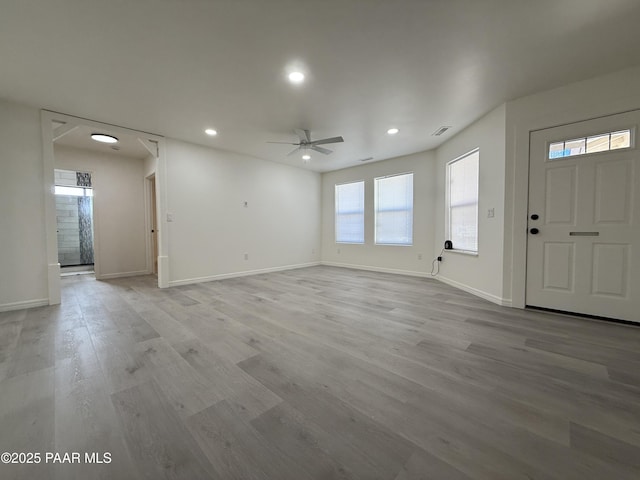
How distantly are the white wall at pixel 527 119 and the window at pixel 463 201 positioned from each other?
680mm

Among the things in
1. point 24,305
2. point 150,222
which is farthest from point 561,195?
point 150,222

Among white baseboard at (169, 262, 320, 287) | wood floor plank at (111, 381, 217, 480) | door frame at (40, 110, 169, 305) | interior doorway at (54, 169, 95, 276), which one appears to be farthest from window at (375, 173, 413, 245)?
interior doorway at (54, 169, 95, 276)

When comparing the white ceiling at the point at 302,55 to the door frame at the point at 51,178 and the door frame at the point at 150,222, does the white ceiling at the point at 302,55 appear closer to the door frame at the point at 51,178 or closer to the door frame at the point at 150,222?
the door frame at the point at 51,178

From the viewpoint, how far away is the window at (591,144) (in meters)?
2.62

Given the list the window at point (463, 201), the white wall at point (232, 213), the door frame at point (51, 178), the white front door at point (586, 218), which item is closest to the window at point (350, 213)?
the white wall at point (232, 213)

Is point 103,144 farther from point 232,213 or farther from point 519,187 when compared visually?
point 519,187

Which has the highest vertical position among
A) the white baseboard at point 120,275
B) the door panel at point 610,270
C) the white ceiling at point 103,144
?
the white ceiling at point 103,144

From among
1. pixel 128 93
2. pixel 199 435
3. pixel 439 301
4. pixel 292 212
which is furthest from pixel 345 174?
pixel 199 435

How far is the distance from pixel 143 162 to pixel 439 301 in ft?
22.1

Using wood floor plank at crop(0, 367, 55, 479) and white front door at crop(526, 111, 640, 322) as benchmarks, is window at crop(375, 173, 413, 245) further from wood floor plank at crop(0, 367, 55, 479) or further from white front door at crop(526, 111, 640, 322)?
wood floor plank at crop(0, 367, 55, 479)

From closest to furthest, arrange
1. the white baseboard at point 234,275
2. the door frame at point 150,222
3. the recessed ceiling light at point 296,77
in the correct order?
the recessed ceiling light at point 296,77
the white baseboard at point 234,275
the door frame at point 150,222

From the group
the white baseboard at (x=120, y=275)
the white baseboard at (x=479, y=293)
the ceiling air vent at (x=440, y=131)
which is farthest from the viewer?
the white baseboard at (x=120, y=275)

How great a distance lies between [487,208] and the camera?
3.56m

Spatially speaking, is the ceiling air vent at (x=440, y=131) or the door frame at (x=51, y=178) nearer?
the door frame at (x=51, y=178)
